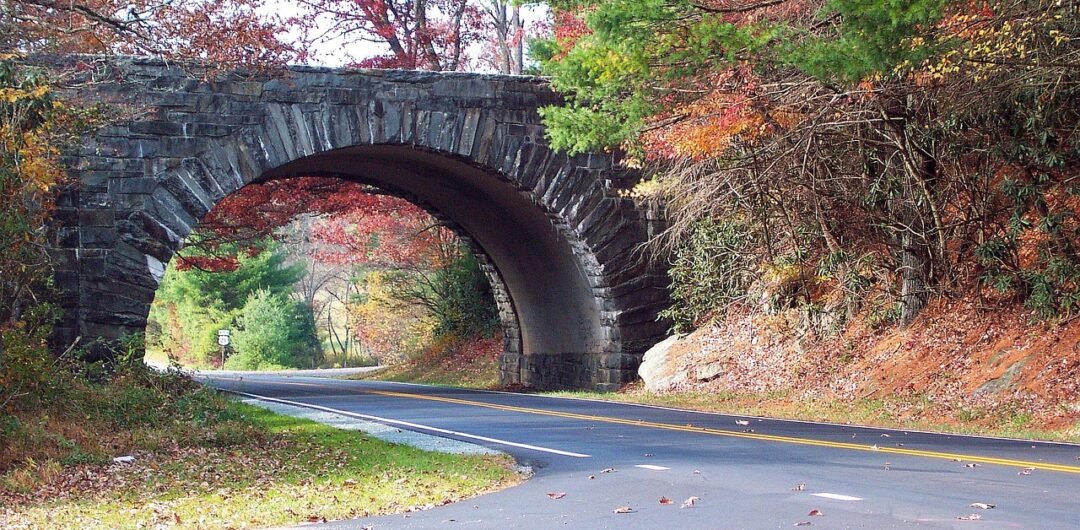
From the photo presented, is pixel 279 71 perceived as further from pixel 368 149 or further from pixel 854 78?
pixel 854 78

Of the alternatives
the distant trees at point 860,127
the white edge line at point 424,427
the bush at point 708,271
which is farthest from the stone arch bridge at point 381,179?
the white edge line at point 424,427

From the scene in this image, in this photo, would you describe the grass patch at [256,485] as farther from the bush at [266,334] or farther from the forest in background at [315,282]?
the bush at [266,334]

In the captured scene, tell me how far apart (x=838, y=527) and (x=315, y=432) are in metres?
8.76

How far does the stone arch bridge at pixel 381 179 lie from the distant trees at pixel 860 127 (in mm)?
2004

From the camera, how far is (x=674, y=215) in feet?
79.6

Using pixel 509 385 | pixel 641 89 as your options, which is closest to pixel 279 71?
pixel 641 89

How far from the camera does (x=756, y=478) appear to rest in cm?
962

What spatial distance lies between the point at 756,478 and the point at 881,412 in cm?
748

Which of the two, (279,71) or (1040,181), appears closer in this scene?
(1040,181)

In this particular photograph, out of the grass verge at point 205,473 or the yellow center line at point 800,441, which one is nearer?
the grass verge at point 205,473

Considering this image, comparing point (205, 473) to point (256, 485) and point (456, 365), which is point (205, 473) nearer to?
point (256, 485)

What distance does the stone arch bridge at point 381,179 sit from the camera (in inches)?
797

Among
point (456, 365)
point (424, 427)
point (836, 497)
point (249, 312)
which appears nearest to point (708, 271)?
point (424, 427)

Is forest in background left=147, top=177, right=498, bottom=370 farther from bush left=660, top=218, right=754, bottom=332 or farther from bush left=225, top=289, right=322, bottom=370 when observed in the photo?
bush left=660, top=218, right=754, bottom=332
